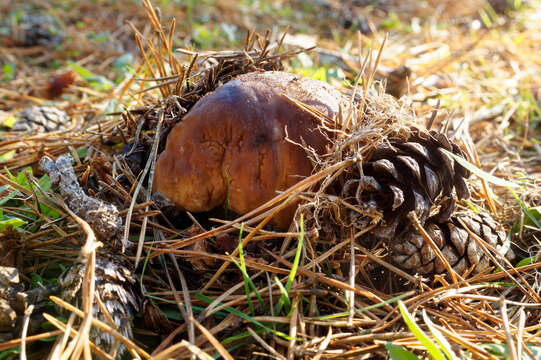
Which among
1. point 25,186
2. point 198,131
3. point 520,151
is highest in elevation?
point 198,131

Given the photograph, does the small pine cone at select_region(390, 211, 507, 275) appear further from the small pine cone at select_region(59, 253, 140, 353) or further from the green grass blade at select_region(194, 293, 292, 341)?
the small pine cone at select_region(59, 253, 140, 353)

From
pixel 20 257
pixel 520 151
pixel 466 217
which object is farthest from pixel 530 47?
pixel 20 257

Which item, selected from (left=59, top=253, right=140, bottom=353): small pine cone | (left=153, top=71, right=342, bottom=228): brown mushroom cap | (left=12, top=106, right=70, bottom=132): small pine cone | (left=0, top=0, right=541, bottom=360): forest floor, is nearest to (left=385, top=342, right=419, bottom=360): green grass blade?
(left=0, top=0, right=541, bottom=360): forest floor

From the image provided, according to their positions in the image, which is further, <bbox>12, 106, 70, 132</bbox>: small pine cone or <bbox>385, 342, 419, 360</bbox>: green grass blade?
<bbox>12, 106, 70, 132</bbox>: small pine cone

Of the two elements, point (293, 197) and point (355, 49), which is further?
point (355, 49)

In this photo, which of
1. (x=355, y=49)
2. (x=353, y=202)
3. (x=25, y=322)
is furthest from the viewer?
(x=355, y=49)

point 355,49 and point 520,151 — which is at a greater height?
point 355,49

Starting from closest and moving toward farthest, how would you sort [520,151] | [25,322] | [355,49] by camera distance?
1. [25,322]
2. [520,151]
3. [355,49]

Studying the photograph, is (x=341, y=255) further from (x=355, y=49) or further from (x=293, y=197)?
(x=355, y=49)
